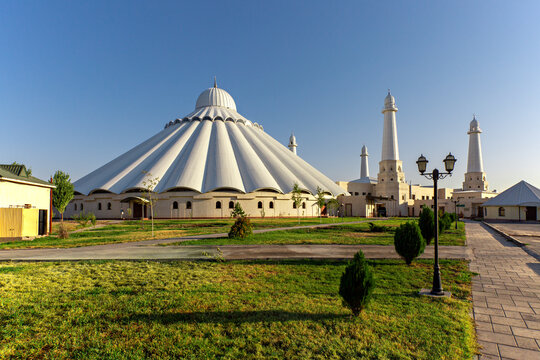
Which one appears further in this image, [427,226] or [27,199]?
[27,199]

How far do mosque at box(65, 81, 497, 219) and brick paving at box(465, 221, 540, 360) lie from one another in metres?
28.4

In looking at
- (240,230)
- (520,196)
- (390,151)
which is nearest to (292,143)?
(390,151)

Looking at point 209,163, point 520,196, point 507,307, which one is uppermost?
point 209,163

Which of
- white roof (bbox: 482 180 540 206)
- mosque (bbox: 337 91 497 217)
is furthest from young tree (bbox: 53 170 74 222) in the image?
white roof (bbox: 482 180 540 206)

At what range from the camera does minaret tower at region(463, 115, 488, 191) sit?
68438mm

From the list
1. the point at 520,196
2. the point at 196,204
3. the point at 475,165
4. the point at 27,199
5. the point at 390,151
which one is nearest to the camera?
the point at 27,199

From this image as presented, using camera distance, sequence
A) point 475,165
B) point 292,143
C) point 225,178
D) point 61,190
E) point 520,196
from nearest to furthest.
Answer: point 61,190 < point 520,196 < point 225,178 < point 475,165 < point 292,143

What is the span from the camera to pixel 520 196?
42.3 metres

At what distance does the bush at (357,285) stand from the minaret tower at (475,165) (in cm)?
7745

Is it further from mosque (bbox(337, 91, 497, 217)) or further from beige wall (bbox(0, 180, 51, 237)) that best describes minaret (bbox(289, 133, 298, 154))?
beige wall (bbox(0, 180, 51, 237))

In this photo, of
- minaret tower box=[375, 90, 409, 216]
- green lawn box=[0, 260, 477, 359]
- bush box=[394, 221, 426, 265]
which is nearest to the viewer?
green lawn box=[0, 260, 477, 359]

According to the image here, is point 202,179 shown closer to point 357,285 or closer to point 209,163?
point 209,163

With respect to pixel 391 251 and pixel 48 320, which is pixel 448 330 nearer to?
pixel 48 320

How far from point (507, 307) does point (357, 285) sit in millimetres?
3826
